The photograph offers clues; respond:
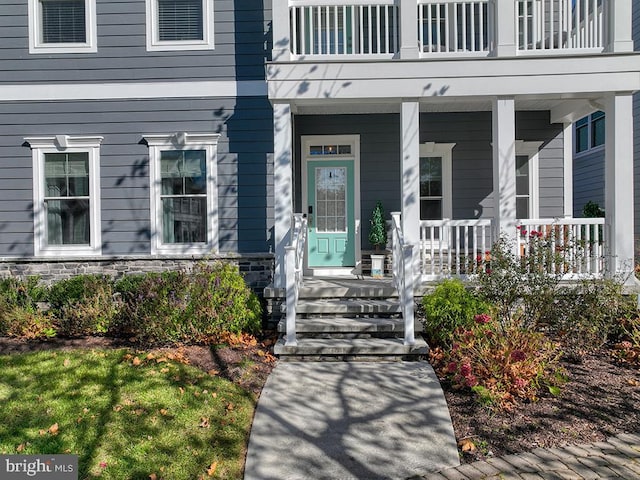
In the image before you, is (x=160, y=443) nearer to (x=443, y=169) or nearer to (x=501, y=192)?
(x=501, y=192)

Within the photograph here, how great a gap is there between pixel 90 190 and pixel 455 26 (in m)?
6.39

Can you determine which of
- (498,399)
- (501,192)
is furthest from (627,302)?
(498,399)

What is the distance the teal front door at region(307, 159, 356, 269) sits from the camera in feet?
28.0

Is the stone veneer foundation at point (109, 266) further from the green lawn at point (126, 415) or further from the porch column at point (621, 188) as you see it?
the porch column at point (621, 188)

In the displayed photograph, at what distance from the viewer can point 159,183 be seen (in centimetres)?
743

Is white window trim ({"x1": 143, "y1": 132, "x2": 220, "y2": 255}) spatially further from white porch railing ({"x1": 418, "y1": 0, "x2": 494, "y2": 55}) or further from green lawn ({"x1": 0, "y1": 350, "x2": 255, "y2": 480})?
white porch railing ({"x1": 418, "y1": 0, "x2": 494, "y2": 55})

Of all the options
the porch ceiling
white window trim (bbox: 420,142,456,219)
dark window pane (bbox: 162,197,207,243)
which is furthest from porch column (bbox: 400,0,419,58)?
dark window pane (bbox: 162,197,207,243)

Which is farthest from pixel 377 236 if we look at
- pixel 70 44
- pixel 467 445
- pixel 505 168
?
pixel 70 44

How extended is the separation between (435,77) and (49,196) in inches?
260

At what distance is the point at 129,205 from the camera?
7.43m

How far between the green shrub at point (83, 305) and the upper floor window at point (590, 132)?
499 inches

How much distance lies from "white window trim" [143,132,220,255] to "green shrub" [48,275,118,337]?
3.48ft

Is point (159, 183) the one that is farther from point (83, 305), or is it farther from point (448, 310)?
point (448, 310)

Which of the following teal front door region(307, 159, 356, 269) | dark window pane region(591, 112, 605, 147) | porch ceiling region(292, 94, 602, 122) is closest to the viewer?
porch ceiling region(292, 94, 602, 122)
